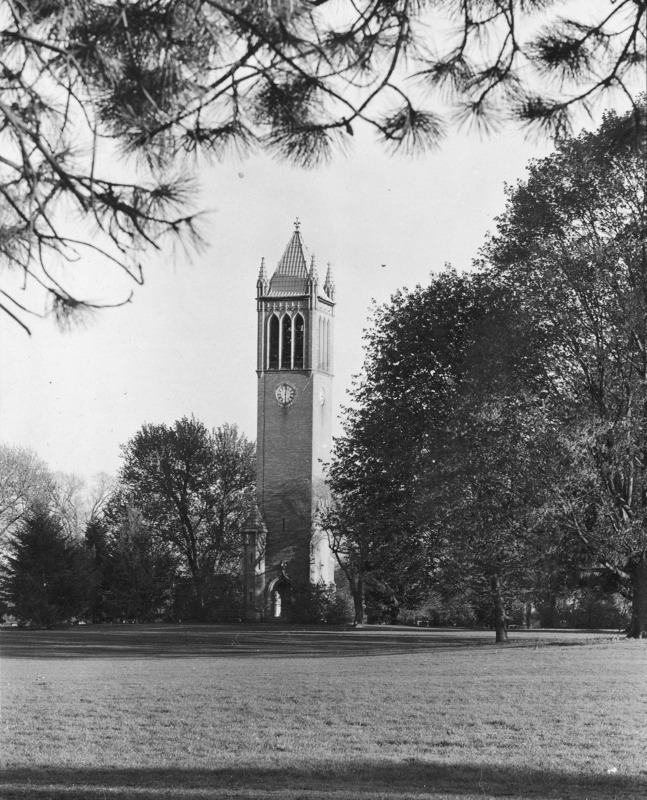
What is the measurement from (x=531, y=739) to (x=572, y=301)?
46.9 feet

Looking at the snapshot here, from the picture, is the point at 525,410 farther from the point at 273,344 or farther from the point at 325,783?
the point at 273,344

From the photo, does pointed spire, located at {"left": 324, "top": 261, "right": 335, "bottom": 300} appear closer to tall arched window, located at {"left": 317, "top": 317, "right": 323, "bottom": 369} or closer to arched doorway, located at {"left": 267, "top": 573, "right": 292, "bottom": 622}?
tall arched window, located at {"left": 317, "top": 317, "right": 323, "bottom": 369}

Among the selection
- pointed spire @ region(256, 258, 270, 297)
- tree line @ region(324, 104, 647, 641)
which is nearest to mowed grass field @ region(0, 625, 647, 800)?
tree line @ region(324, 104, 647, 641)

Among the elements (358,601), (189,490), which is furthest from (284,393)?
(358,601)

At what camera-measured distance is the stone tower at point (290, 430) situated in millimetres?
62781

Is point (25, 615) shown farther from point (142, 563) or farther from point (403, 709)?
point (403, 709)

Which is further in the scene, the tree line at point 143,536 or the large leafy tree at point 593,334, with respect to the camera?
the tree line at point 143,536

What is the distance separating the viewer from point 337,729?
1295 cm

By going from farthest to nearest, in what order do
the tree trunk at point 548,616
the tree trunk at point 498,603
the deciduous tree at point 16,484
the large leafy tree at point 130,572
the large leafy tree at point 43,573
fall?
the large leafy tree at point 130,572, the deciduous tree at point 16,484, the tree trunk at point 548,616, the large leafy tree at point 43,573, the tree trunk at point 498,603

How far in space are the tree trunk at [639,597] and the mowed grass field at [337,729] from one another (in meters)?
2.61

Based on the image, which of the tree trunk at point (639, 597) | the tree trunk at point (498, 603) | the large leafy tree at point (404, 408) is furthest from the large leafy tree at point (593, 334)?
the tree trunk at point (498, 603)

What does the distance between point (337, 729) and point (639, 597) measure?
1448 cm

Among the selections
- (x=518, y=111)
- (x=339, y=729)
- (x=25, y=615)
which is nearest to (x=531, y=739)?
(x=339, y=729)

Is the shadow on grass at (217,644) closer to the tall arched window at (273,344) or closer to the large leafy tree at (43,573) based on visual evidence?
the large leafy tree at (43,573)
